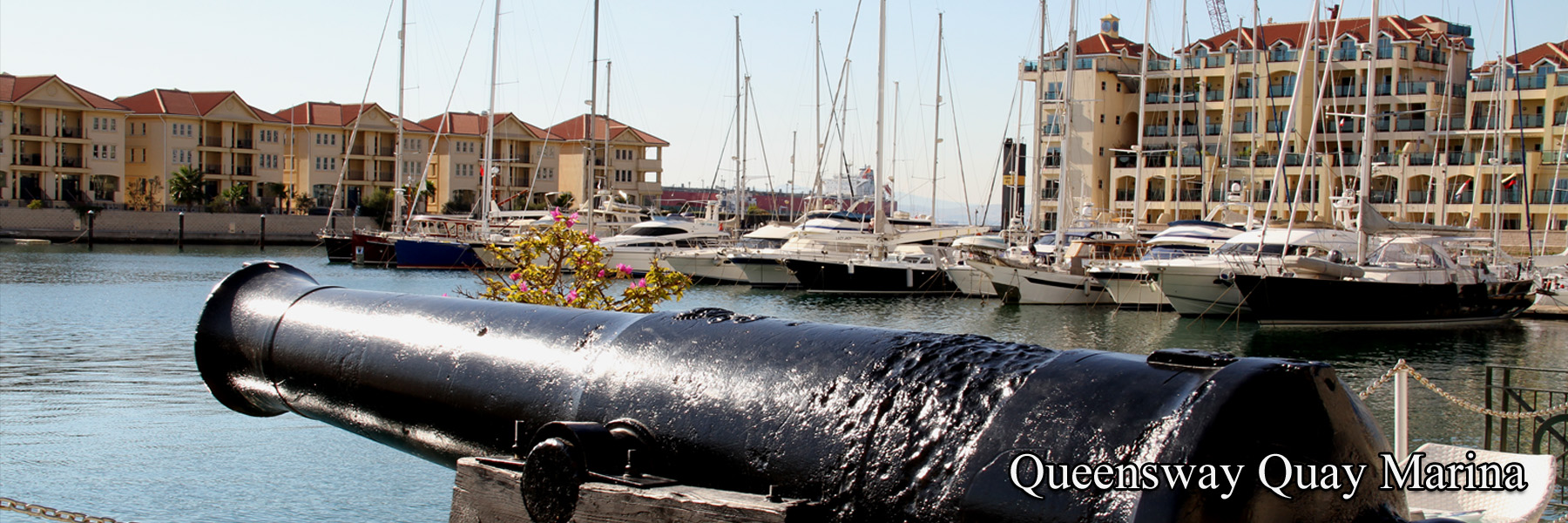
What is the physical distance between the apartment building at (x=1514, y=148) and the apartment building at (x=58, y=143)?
75.5 m

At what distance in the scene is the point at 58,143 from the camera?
78875 millimetres

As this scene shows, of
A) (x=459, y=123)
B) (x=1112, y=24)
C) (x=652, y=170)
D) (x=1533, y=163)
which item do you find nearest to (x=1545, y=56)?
(x=1533, y=163)

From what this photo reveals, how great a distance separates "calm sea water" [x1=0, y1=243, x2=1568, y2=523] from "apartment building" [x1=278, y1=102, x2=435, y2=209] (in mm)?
47099

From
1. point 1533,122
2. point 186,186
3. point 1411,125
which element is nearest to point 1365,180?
point 1411,125

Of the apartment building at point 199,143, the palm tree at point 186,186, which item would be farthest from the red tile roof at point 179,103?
the palm tree at point 186,186

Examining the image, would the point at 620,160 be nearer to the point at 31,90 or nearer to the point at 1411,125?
the point at 31,90

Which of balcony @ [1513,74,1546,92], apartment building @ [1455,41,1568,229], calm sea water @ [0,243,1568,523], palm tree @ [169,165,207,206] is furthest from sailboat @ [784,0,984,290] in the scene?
palm tree @ [169,165,207,206]

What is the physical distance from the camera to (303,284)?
429 centimetres

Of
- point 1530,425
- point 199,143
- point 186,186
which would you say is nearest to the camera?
point 1530,425

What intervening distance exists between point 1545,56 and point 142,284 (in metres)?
65.7

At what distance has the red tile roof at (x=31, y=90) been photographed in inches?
3036

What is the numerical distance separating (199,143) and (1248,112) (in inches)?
2631

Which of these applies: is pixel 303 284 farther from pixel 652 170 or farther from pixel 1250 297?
pixel 652 170

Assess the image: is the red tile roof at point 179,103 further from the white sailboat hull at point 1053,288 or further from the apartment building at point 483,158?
the white sailboat hull at point 1053,288
